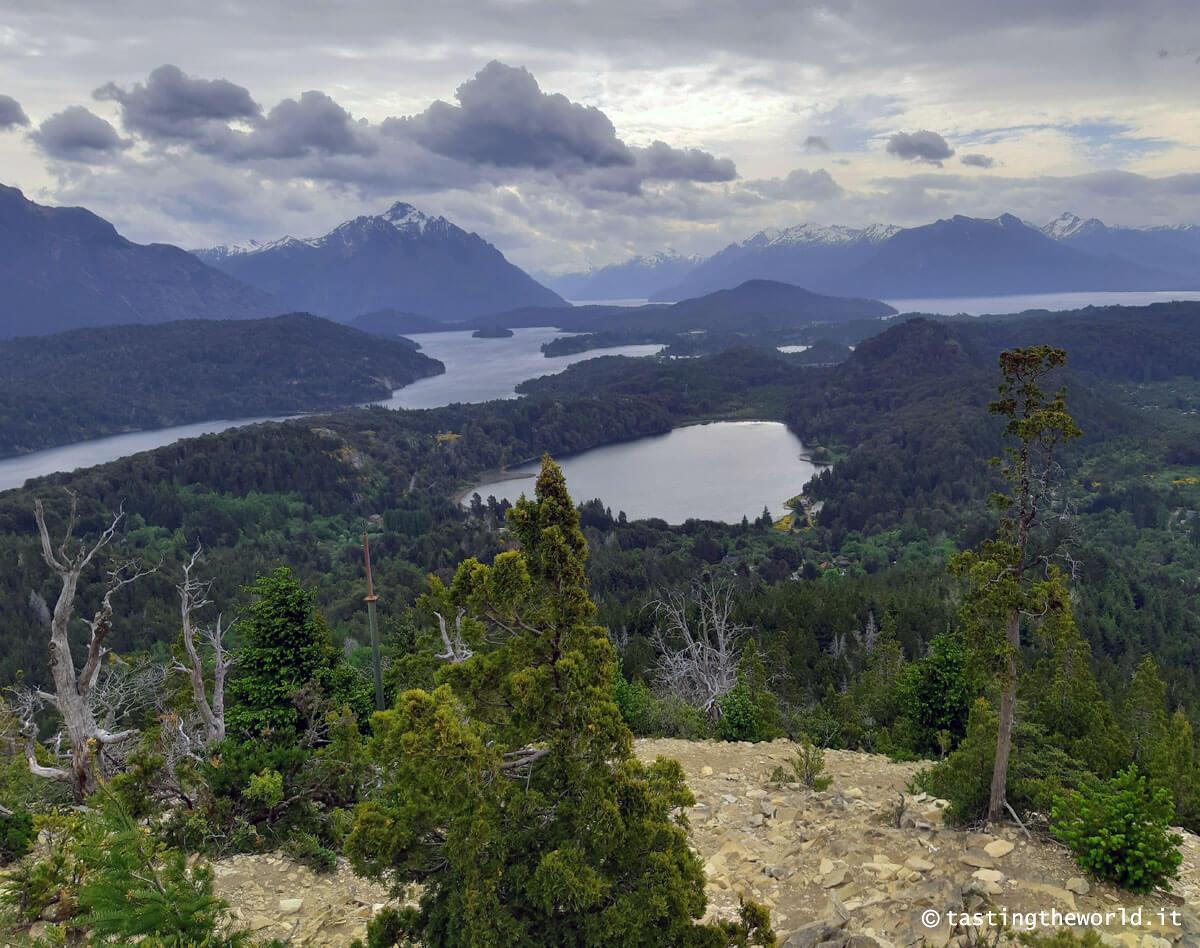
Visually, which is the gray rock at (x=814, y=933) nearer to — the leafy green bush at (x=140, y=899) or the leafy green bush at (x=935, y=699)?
the leafy green bush at (x=140, y=899)

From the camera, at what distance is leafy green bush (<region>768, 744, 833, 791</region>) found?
53.3ft

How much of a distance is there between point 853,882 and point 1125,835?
3.90 meters

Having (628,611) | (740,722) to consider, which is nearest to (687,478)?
(628,611)

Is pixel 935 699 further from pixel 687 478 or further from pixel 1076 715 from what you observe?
pixel 687 478

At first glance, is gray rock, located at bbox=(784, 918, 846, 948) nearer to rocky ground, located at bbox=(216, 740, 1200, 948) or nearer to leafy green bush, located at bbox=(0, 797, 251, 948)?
rocky ground, located at bbox=(216, 740, 1200, 948)

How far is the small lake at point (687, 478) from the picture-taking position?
131 m

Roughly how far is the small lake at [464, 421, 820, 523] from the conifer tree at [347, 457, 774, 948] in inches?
4503

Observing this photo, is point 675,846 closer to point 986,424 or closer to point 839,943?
point 839,943

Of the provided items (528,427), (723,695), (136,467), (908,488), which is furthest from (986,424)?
(136,467)

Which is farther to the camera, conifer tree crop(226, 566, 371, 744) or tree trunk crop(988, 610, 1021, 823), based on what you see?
conifer tree crop(226, 566, 371, 744)

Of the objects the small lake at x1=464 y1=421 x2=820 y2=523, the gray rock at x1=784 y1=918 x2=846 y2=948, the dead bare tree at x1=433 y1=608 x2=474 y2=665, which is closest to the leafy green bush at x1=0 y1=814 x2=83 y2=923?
the dead bare tree at x1=433 y1=608 x2=474 y2=665

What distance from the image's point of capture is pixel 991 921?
9859 millimetres

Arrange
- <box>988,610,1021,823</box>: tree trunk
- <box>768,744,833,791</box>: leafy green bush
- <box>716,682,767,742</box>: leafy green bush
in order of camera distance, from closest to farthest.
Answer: <box>988,610,1021,823</box>: tree trunk → <box>768,744,833,791</box>: leafy green bush → <box>716,682,767,742</box>: leafy green bush

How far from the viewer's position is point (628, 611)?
6397cm
